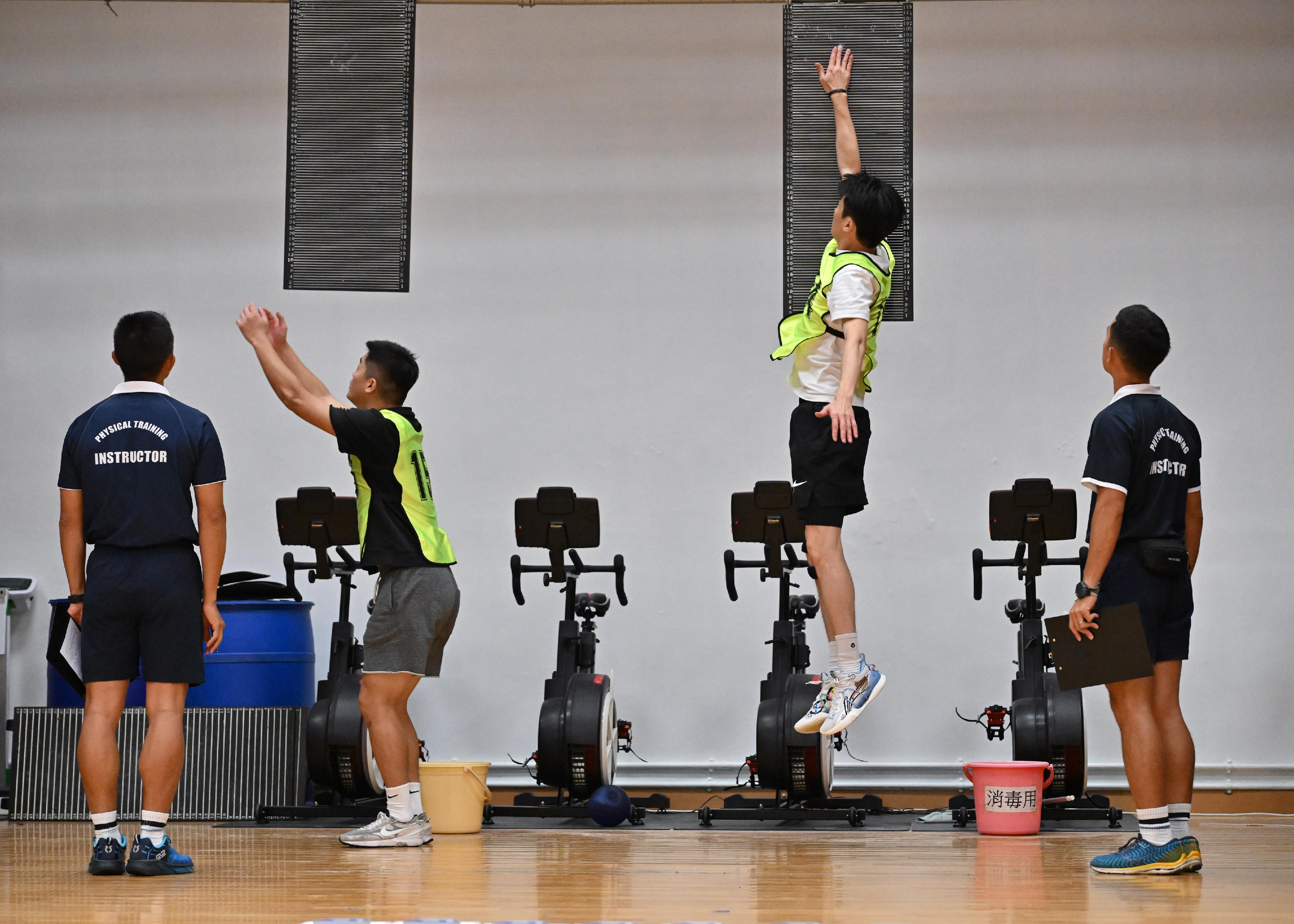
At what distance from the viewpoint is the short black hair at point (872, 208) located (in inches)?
166

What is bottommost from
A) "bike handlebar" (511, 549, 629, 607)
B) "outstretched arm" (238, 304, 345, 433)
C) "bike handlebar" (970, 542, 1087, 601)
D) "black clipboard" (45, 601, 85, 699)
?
"black clipboard" (45, 601, 85, 699)

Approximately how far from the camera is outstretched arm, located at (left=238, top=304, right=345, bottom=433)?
425 centimetres

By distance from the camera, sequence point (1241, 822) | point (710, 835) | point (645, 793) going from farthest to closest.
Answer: point (645, 793) < point (1241, 822) < point (710, 835)

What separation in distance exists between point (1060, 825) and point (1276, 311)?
298 centimetres

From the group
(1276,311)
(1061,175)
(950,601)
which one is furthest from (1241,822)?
(1061,175)

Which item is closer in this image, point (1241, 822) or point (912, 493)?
point (1241, 822)

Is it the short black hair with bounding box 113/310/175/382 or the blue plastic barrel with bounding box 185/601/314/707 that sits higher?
the short black hair with bounding box 113/310/175/382

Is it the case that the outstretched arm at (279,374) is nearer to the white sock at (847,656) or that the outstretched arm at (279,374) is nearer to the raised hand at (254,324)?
the raised hand at (254,324)

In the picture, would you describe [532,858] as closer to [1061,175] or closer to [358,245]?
[358,245]

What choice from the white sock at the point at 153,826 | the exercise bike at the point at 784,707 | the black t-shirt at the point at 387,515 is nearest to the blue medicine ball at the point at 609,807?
the exercise bike at the point at 784,707

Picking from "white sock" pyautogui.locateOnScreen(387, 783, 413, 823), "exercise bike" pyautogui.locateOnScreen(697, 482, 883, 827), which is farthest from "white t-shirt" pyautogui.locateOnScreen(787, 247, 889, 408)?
"white sock" pyautogui.locateOnScreen(387, 783, 413, 823)

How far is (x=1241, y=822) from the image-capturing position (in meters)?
6.06

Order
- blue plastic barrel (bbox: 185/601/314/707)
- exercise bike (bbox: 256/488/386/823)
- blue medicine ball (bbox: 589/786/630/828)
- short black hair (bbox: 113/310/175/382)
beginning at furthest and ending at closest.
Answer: blue plastic barrel (bbox: 185/601/314/707) < exercise bike (bbox: 256/488/386/823) < blue medicine ball (bbox: 589/786/630/828) < short black hair (bbox: 113/310/175/382)

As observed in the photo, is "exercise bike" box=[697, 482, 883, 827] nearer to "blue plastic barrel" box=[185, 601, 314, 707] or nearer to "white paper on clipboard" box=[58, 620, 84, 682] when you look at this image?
"blue plastic barrel" box=[185, 601, 314, 707]
